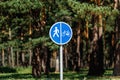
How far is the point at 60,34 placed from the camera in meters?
11.9

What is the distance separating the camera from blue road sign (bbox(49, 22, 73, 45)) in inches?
468

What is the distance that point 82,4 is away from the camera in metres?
22.0

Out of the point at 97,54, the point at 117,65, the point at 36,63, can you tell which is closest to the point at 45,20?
the point at 36,63

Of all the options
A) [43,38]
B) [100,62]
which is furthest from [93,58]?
[43,38]

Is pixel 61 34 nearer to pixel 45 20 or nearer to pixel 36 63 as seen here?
pixel 45 20

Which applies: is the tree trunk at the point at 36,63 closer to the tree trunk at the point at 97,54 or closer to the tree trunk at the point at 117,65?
the tree trunk at the point at 97,54

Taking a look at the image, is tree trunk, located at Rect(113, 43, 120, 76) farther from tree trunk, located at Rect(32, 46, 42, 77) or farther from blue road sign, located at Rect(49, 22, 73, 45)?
blue road sign, located at Rect(49, 22, 73, 45)

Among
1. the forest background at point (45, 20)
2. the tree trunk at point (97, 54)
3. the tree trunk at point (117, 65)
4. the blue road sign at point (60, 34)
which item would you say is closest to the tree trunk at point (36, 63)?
the forest background at point (45, 20)

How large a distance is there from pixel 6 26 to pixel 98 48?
7.01 meters

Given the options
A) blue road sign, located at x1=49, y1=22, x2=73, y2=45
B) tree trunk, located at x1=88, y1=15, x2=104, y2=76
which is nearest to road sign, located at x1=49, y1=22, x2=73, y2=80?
blue road sign, located at x1=49, y1=22, x2=73, y2=45

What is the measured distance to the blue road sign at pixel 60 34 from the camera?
11.9 metres

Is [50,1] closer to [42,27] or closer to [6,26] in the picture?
[42,27]

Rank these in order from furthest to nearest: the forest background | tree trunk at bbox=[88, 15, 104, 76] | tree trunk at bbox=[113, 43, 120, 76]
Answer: tree trunk at bbox=[88, 15, 104, 76] → tree trunk at bbox=[113, 43, 120, 76] → the forest background

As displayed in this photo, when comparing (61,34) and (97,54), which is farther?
(97,54)
